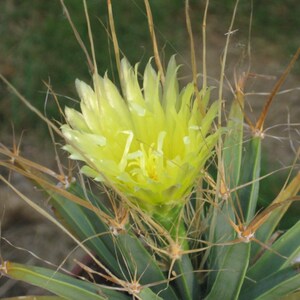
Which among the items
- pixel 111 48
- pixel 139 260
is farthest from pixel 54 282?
pixel 111 48

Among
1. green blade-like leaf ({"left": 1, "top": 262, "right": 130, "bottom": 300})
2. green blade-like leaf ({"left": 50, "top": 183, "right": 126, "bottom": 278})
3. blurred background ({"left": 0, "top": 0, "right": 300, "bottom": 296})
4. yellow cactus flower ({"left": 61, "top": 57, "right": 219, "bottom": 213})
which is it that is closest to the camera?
yellow cactus flower ({"left": 61, "top": 57, "right": 219, "bottom": 213})

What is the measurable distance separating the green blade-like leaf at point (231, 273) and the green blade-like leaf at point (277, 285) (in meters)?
0.04

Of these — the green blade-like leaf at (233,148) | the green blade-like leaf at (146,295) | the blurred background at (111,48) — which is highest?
the green blade-like leaf at (233,148)

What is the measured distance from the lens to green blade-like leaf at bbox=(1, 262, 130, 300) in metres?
0.83

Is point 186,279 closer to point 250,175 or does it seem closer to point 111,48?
point 250,175

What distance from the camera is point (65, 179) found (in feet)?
3.00

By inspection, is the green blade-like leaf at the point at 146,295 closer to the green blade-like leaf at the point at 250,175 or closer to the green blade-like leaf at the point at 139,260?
the green blade-like leaf at the point at 139,260

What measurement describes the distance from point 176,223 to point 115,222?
0.09m

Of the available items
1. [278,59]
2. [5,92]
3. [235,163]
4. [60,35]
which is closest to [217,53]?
[278,59]

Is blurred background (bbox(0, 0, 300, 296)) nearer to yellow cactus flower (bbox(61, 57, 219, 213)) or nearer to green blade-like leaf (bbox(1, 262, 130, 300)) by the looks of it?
green blade-like leaf (bbox(1, 262, 130, 300))

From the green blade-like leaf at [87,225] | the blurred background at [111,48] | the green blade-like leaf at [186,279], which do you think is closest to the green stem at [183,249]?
the green blade-like leaf at [186,279]

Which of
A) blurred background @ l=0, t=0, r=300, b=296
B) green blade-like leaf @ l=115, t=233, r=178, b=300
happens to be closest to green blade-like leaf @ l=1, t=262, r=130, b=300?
Result: green blade-like leaf @ l=115, t=233, r=178, b=300

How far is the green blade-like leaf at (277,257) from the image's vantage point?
914 mm

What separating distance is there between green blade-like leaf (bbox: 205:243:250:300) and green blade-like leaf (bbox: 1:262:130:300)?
15 centimetres
